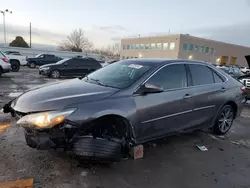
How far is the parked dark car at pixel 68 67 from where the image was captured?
45.4 feet

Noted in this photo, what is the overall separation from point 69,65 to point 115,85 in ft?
39.5

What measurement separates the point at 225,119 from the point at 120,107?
2.95 metres

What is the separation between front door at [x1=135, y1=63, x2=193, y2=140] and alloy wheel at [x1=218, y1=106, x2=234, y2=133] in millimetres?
1233

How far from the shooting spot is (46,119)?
2.53 meters

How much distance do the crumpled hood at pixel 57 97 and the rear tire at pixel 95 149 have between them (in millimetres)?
545

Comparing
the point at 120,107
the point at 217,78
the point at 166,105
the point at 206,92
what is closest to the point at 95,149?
the point at 120,107

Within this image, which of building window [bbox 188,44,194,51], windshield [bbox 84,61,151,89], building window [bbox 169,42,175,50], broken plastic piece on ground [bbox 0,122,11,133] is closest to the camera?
windshield [bbox 84,61,151,89]

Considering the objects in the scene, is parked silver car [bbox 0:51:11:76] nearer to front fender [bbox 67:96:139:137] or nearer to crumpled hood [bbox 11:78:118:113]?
crumpled hood [bbox 11:78:118:113]

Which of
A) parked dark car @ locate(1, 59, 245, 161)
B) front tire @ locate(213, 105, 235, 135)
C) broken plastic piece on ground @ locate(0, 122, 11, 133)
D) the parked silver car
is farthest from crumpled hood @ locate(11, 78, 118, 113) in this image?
the parked silver car

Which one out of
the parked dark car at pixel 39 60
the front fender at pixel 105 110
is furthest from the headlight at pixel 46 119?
the parked dark car at pixel 39 60

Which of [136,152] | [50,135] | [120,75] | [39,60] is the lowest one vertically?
[136,152]

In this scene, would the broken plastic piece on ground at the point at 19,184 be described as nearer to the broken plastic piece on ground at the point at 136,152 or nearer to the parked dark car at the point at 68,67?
the broken plastic piece on ground at the point at 136,152

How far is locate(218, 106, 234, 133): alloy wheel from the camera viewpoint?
455 cm

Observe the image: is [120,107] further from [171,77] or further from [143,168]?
[171,77]
